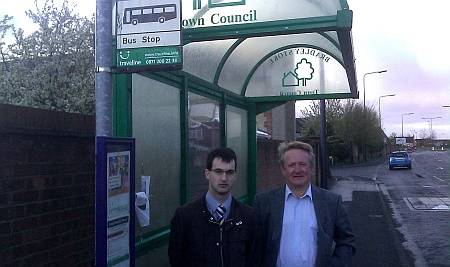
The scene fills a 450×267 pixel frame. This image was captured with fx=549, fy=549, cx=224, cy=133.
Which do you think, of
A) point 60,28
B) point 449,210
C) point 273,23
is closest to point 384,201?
point 449,210

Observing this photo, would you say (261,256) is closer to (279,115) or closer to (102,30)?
(102,30)

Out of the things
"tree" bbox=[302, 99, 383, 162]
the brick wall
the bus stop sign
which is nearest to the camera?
the bus stop sign

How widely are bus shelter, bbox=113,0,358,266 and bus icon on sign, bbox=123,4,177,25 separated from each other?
47 millimetres

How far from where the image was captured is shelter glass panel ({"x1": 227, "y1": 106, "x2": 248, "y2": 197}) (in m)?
8.05

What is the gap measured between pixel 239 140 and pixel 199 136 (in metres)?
2.18


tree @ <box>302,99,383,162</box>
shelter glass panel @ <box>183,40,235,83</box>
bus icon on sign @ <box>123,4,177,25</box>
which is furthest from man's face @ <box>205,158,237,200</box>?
tree @ <box>302,99,383,162</box>

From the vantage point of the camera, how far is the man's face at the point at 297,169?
3352mm

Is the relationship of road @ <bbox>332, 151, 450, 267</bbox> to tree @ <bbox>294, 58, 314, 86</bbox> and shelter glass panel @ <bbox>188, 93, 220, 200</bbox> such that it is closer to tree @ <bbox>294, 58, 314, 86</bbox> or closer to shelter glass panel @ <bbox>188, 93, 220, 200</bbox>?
tree @ <bbox>294, 58, 314, 86</bbox>

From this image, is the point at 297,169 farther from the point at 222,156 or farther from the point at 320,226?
the point at 222,156

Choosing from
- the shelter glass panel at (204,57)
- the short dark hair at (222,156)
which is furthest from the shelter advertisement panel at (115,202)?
the shelter glass panel at (204,57)

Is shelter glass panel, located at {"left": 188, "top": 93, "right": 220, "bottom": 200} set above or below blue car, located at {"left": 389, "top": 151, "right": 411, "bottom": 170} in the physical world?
above

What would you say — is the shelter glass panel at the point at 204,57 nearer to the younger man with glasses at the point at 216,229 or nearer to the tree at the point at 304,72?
the tree at the point at 304,72

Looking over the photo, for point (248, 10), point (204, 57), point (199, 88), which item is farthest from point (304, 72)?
point (248, 10)

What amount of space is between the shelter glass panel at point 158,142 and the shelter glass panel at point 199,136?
1.67 ft
